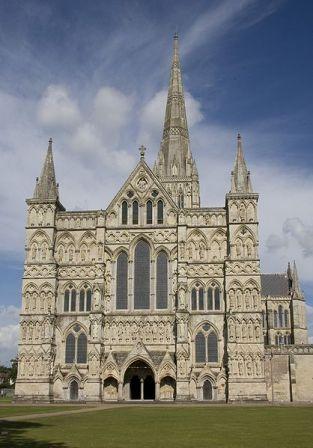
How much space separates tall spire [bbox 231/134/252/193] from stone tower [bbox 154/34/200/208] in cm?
3029

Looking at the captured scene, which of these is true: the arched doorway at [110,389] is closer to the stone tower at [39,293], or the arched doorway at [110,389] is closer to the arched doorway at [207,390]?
the stone tower at [39,293]

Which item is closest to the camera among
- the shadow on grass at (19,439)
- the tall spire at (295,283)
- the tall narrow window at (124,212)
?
the shadow on grass at (19,439)

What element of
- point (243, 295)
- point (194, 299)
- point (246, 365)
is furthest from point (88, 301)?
point (246, 365)

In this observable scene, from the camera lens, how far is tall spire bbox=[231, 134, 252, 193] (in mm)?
62125

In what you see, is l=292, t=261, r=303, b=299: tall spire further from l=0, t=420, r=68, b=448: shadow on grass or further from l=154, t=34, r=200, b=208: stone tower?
l=0, t=420, r=68, b=448: shadow on grass

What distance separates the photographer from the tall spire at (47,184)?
209ft

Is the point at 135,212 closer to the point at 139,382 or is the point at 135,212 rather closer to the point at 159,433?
the point at 139,382

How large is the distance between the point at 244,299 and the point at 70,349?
18161 millimetres

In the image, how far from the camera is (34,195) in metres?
64.1

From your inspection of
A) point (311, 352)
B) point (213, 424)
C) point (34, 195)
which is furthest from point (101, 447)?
point (34, 195)

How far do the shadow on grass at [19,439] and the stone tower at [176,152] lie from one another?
69023 millimetres

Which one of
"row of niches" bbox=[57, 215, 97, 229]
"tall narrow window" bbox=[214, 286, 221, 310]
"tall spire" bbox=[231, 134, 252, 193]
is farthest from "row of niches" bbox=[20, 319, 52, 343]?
"tall spire" bbox=[231, 134, 252, 193]

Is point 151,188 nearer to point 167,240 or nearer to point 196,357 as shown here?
point 167,240

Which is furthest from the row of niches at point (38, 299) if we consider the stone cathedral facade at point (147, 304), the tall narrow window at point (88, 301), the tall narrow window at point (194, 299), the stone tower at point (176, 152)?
the stone tower at point (176, 152)
